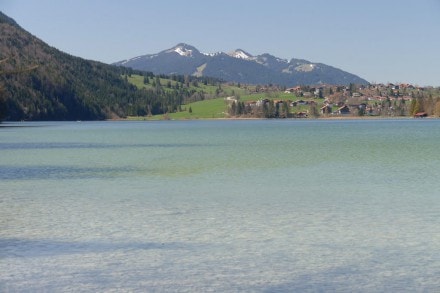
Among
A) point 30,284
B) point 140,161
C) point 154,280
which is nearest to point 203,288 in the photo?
point 154,280

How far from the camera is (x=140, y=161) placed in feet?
129

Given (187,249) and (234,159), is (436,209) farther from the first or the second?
(234,159)

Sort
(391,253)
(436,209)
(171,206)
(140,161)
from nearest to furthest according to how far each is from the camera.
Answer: (391,253) < (436,209) < (171,206) < (140,161)

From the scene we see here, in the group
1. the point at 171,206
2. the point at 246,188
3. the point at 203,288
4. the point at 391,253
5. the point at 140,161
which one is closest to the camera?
the point at 203,288

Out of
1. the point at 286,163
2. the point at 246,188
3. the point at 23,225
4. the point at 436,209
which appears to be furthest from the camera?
the point at 286,163

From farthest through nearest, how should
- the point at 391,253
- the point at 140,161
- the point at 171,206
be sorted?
the point at 140,161
the point at 171,206
the point at 391,253

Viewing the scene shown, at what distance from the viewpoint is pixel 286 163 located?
36219 mm

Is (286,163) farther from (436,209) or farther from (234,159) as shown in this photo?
(436,209)

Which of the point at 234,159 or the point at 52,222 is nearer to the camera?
the point at 52,222

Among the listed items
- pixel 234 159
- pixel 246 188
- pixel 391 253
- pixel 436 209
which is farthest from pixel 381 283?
pixel 234 159

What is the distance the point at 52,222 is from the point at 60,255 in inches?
161

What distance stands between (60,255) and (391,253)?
6.42 m

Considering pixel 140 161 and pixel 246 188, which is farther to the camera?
pixel 140 161

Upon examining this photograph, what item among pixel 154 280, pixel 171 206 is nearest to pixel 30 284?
pixel 154 280
